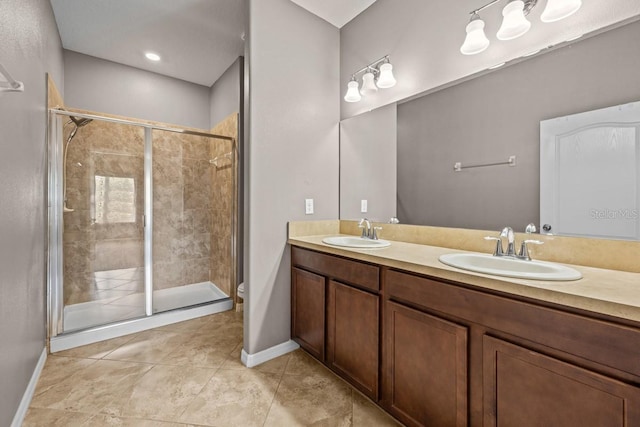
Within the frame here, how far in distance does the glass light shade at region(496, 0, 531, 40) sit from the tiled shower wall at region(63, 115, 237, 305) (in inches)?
104

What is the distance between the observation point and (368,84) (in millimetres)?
2086

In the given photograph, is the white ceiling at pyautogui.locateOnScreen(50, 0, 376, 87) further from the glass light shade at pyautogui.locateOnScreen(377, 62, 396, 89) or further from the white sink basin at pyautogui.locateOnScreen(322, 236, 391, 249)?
the white sink basin at pyautogui.locateOnScreen(322, 236, 391, 249)

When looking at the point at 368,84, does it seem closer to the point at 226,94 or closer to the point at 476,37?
the point at 476,37

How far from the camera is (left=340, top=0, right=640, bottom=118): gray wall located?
1.23 m

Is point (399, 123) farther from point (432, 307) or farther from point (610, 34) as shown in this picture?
point (432, 307)

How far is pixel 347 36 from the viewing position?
2.35 meters

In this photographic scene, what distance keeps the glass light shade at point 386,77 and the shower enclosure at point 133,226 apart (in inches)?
72.1

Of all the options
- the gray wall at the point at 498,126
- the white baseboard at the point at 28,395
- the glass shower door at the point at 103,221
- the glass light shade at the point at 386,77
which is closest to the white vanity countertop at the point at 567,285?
the gray wall at the point at 498,126

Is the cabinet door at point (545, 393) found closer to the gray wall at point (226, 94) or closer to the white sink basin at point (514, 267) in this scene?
the white sink basin at point (514, 267)

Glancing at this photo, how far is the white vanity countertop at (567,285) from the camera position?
76 centimetres

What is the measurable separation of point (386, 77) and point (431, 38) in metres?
0.34

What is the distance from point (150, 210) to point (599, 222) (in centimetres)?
330

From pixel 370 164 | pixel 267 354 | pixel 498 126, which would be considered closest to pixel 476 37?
pixel 498 126

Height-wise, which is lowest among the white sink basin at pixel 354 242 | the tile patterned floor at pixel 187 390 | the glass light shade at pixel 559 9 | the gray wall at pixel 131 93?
the tile patterned floor at pixel 187 390
